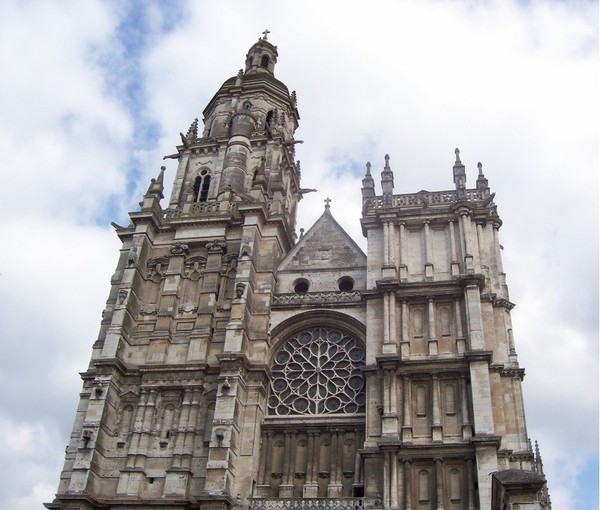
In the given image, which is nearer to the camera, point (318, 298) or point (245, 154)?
point (318, 298)

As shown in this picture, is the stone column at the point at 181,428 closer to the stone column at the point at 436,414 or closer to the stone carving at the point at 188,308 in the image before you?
the stone carving at the point at 188,308

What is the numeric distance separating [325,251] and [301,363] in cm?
485

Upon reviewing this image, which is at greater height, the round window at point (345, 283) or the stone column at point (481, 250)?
the stone column at point (481, 250)

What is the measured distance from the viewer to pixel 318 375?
77.3 ft

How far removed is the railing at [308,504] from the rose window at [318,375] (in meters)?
3.42

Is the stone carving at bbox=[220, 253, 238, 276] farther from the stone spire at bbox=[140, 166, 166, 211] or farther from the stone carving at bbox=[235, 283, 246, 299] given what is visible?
the stone spire at bbox=[140, 166, 166, 211]

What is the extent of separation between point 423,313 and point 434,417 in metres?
3.95

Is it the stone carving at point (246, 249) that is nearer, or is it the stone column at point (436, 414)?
the stone column at point (436, 414)

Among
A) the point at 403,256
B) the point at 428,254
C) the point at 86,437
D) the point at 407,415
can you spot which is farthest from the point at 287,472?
the point at 428,254

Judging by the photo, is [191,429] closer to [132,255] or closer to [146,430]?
[146,430]

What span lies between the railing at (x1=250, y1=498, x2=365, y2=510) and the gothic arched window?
1415 cm

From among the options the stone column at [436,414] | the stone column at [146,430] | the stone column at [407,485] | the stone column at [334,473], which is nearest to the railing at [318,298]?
the stone column at [436,414]

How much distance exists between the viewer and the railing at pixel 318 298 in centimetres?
2470

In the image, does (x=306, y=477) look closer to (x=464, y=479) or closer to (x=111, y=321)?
(x=464, y=479)
